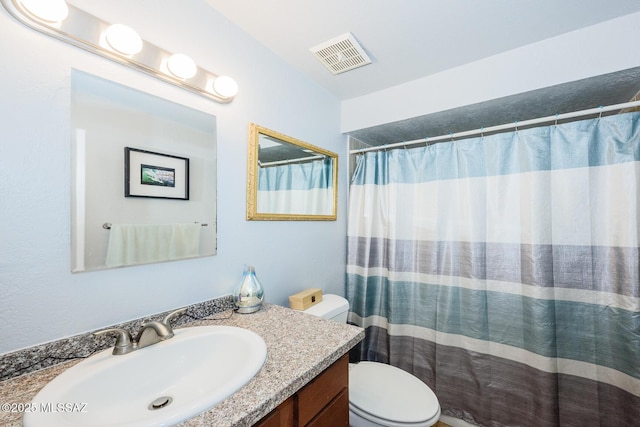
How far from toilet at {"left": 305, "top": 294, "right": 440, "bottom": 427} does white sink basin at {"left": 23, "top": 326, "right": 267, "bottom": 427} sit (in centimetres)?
61

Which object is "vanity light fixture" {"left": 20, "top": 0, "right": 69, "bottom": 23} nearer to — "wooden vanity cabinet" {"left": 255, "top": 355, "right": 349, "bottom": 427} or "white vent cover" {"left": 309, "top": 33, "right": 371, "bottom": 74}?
"white vent cover" {"left": 309, "top": 33, "right": 371, "bottom": 74}

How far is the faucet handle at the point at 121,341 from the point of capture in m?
0.79

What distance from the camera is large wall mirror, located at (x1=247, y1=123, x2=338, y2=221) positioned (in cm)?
133

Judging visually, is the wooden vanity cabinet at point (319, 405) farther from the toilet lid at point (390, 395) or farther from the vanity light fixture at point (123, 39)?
the vanity light fixture at point (123, 39)

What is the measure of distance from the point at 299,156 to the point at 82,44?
107 cm

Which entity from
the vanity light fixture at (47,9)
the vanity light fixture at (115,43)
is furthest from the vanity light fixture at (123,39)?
the vanity light fixture at (47,9)

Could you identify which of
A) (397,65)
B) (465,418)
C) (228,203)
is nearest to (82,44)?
(228,203)

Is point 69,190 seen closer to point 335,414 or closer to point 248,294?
point 248,294

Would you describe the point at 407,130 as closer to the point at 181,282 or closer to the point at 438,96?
the point at 438,96

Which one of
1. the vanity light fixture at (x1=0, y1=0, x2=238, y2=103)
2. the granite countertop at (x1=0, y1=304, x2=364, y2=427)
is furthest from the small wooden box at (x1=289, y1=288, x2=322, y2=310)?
the vanity light fixture at (x1=0, y1=0, x2=238, y2=103)

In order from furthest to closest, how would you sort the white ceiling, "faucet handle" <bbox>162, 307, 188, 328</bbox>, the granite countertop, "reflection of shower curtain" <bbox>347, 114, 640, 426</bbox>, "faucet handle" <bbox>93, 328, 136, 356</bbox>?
"reflection of shower curtain" <bbox>347, 114, 640, 426</bbox>, the white ceiling, "faucet handle" <bbox>162, 307, 188, 328</bbox>, "faucet handle" <bbox>93, 328, 136, 356</bbox>, the granite countertop

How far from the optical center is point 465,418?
1.60 m

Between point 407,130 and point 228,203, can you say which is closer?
point 228,203

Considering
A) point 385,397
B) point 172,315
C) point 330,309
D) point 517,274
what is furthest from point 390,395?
point 172,315
